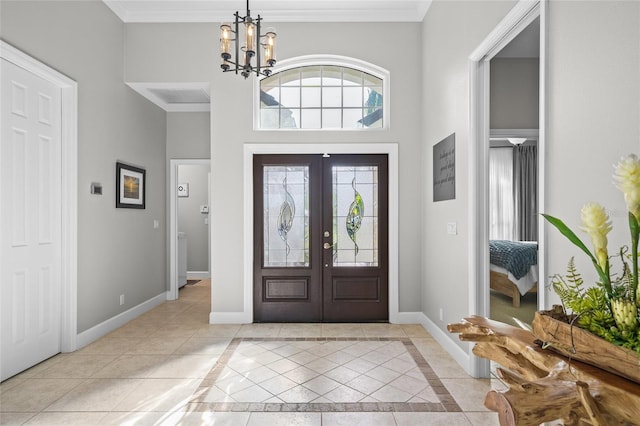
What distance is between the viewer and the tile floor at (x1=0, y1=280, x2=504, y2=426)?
2.30 meters

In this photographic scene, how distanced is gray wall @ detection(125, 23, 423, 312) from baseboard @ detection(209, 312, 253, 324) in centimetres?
7

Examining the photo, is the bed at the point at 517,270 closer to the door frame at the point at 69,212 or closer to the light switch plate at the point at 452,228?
the light switch plate at the point at 452,228

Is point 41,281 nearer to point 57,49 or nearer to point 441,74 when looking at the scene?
point 57,49

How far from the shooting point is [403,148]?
429 cm

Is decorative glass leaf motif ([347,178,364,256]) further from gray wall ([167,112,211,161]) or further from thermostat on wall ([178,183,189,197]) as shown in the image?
thermostat on wall ([178,183,189,197])

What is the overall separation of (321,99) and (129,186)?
2.61 meters

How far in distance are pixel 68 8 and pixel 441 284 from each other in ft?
14.6

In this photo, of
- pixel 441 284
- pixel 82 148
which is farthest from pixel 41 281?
pixel 441 284

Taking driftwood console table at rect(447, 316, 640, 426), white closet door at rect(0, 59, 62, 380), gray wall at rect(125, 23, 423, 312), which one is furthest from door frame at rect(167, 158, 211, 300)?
driftwood console table at rect(447, 316, 640, 426)

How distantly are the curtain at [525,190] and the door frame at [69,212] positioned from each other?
286 inches

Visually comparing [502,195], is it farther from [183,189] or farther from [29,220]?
[29,220]

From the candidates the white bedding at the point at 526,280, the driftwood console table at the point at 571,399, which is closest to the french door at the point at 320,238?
the white bedding at the point at 526,280

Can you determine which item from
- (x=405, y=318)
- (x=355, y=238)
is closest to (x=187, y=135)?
(x=355, y=238)

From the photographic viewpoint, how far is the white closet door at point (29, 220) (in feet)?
8.93
